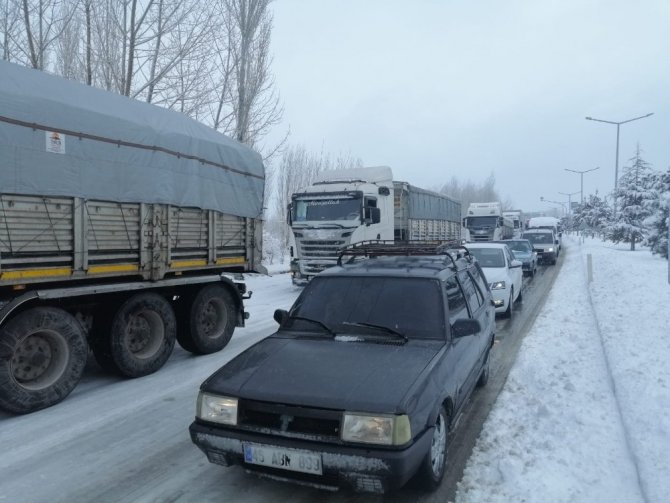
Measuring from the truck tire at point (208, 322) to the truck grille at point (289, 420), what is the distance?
4.41 m

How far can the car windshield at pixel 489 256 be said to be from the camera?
11.8 meters

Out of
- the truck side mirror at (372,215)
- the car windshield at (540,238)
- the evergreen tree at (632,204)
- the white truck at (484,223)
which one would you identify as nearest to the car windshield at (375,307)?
the truck side mirror at (372,215)

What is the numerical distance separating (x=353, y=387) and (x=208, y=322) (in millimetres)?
5131

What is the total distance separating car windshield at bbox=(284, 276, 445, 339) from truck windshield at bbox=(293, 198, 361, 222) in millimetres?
9407

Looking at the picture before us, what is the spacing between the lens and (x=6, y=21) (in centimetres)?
1295

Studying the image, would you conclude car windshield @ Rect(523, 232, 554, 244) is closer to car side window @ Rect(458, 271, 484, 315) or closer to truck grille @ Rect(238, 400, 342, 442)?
car side window @ Rect(458, 271, 484, 315)

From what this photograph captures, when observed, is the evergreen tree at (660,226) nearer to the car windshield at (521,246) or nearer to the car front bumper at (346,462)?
the car windshield at (521,246)

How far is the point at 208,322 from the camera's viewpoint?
315 inches

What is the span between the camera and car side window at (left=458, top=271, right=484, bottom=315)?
532 centimetres

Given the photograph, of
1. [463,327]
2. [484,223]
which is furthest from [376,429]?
[484,223]

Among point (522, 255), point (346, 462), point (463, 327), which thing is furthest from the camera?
point (522, 255)

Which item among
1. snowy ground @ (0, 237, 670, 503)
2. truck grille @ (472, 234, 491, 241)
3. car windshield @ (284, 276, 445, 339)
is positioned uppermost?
truck grille @ (472, 234, 491, 241)

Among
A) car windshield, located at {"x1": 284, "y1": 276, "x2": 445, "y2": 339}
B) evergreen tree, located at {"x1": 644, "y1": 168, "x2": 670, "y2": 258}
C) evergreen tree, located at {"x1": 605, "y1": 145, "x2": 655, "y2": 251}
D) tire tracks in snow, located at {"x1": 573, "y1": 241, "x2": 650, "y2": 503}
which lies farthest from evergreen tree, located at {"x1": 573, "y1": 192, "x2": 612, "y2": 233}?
car windshield, located at {"x1": 284, "y1": 276, "x2": 445, "y2": 339}

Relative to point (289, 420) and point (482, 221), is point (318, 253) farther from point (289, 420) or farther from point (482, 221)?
point (482, 221)
